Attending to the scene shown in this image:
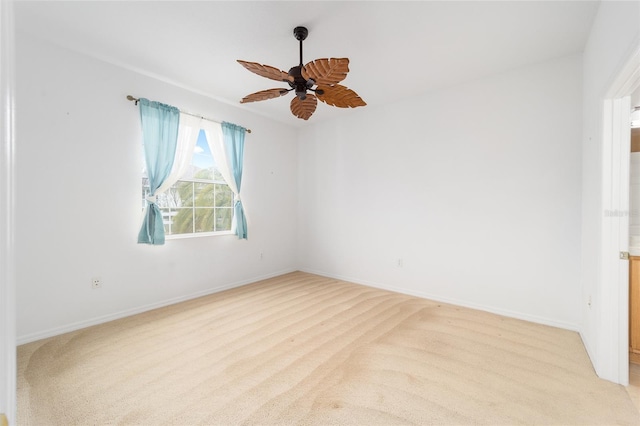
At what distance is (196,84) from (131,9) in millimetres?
1226

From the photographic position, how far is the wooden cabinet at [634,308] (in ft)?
6.47

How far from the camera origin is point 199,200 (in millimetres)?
3721

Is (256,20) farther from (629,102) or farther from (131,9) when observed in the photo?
(629,102)

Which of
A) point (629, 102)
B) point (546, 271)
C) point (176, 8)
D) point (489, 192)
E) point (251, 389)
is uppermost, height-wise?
point (176, 8)

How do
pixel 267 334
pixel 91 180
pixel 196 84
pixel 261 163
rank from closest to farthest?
pixel 267 334
pixel 91 180
pixel 196 84
pixel 261 163

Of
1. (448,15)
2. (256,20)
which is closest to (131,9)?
(256,20)

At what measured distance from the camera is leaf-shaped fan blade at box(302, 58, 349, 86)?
5.81 ft

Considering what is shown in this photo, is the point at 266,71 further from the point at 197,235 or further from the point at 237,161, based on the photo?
the point at 197,235

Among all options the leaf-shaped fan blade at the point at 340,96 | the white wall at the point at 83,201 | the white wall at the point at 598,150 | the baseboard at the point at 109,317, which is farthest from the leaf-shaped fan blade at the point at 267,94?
the baseboard at the point at 109,317

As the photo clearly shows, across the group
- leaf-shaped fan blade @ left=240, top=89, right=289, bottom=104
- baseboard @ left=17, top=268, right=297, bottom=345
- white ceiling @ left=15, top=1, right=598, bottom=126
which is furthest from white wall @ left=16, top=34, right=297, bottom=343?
leaf-shaped fan blade @ left=240, top=89, right=289, bottom=104

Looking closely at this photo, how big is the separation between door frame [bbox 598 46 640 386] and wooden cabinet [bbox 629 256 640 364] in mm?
343

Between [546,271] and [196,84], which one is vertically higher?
[196,84]

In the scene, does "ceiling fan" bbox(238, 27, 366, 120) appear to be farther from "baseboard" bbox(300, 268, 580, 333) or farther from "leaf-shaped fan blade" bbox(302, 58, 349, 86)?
"baseboard" bbox(300, 268, 580, 333)

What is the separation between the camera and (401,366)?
203cm
